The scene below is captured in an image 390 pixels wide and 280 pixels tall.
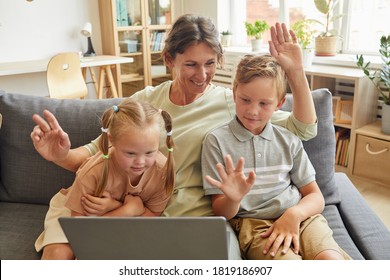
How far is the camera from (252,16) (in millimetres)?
4188

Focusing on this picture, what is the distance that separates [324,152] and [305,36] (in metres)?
1.97

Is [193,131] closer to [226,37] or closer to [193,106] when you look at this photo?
[193,106]

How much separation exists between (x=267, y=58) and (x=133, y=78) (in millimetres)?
3335

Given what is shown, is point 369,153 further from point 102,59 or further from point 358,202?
point 102,59

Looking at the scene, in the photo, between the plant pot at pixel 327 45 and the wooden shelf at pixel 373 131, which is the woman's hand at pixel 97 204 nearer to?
the wooden shelf at pixel 373 131

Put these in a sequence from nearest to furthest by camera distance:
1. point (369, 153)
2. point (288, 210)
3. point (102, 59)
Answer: point (288, 210), point (369, 153), point (102, 59)

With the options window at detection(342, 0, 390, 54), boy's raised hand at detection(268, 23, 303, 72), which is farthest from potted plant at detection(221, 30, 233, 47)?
boy's raised hand at detection(268, 23, 303, 72)

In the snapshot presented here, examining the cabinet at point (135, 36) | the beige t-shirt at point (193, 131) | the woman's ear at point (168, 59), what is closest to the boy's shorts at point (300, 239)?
the beige t-shirt at point (193, 131)

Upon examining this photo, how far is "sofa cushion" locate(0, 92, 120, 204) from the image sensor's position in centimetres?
154

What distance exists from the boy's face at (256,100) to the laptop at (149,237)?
1.41ft

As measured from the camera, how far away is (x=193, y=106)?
137 cm

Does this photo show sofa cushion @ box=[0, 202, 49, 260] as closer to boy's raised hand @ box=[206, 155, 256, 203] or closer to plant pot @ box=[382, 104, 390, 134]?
boy's raised hand @ box=[206, 155, 256, 203]

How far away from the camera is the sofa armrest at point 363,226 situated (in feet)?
3.88
